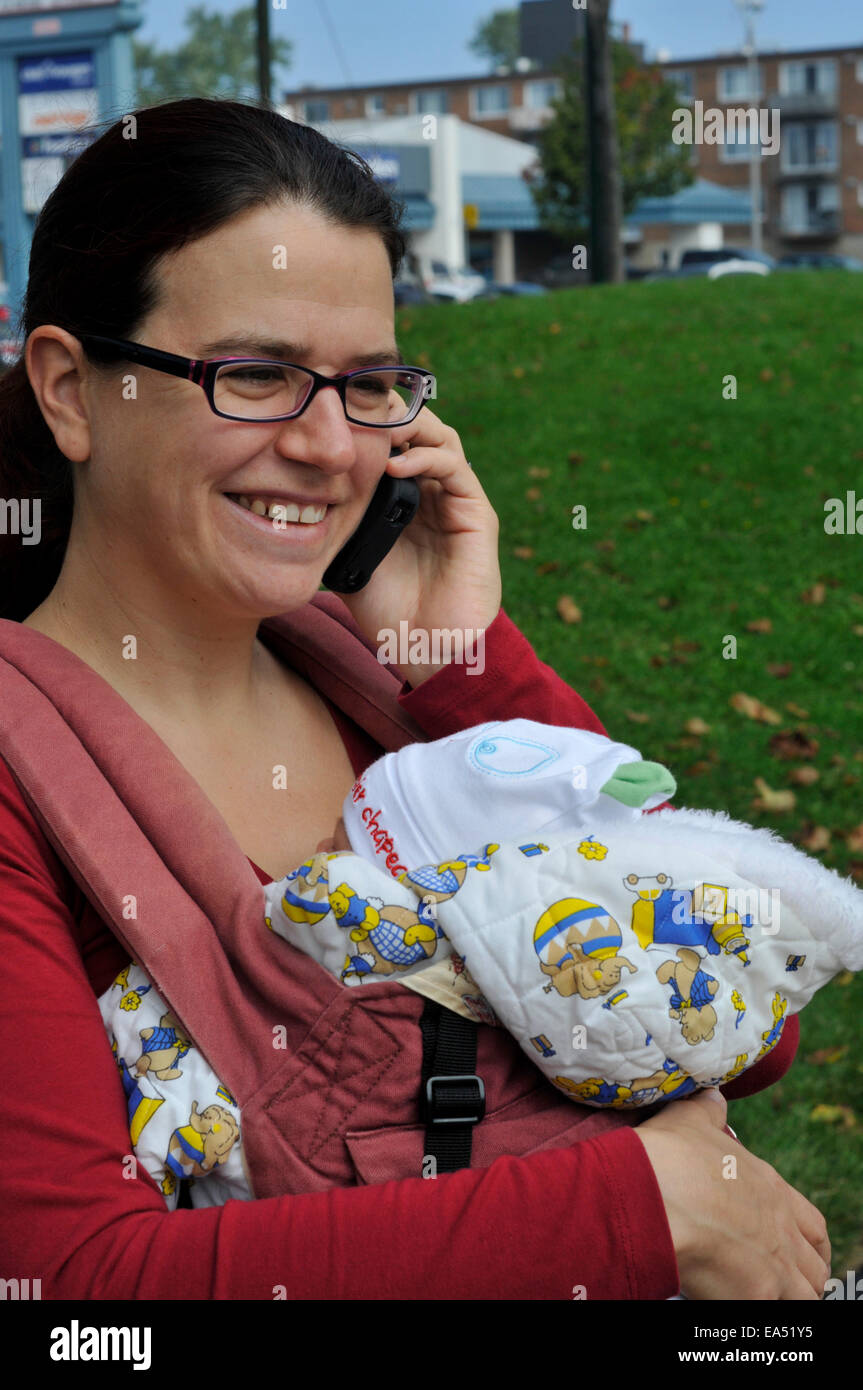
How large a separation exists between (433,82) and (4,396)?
2641 inches

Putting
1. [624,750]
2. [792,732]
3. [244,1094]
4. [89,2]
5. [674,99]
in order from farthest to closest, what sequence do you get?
[674,99] < [89,2] < [792,732] < [624,750] < [244,1094]

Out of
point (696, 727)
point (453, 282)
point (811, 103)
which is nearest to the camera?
point (696, 727)

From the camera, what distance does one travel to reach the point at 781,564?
7.50 metres

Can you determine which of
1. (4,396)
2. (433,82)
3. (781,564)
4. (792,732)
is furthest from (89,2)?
(433,82)

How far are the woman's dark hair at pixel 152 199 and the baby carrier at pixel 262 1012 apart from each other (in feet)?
1.68

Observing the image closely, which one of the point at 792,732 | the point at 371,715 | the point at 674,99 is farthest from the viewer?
the point at 674,99

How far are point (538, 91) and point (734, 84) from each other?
9026mm

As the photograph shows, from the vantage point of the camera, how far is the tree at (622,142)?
28672 millimetres

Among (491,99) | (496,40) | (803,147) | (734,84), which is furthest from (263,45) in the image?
(496,40)

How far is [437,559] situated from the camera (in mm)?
2363

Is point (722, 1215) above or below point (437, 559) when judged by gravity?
below

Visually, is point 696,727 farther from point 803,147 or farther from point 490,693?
point 803,147

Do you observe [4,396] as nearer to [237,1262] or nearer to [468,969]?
[468,969]
